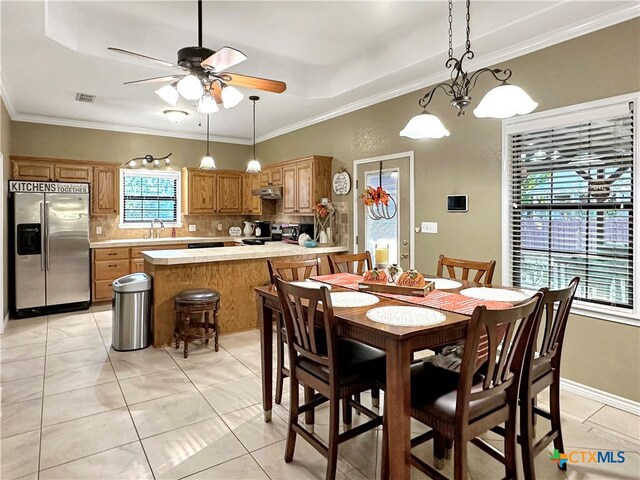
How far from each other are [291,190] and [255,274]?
5.70ft

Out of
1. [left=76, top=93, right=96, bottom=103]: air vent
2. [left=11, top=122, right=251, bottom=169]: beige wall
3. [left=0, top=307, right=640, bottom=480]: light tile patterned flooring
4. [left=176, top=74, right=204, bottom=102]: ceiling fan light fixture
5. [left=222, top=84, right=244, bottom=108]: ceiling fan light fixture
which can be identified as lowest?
[left=0, top=307, right=640, bottom=480]: light tile patterned flooring

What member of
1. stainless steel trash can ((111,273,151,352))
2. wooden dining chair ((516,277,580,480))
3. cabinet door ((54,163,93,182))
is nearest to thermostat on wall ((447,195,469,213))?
wooden dining chair ((516,277,580,480))

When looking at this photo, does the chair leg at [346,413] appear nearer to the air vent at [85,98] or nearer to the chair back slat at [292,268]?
the chair back slat at [292,268]

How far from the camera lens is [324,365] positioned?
1973 mm

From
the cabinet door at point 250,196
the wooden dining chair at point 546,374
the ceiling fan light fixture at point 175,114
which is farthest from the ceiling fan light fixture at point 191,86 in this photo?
the cabinet door at point 250,196

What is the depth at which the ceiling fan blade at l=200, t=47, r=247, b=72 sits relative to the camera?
236 centimetres

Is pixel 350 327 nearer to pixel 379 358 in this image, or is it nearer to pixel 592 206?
pixel 379 358

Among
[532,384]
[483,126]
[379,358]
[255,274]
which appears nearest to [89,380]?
[255,274]

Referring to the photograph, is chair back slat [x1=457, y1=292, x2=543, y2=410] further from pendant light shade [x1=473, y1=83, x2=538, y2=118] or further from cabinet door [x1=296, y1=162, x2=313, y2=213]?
cabinet door [x1=296, y1=162, x2=313, y2=213]

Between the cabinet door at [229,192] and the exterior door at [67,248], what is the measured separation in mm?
2179

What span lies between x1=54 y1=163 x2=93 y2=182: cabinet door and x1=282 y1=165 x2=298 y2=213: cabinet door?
2912 millimetres

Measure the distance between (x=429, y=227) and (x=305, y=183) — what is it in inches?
82.9

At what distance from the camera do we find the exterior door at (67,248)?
17.1 feet

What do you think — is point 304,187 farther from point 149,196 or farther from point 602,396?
point 602,396
